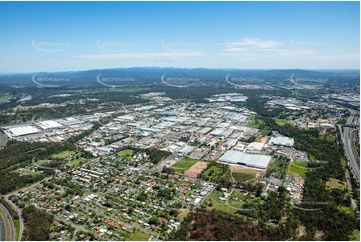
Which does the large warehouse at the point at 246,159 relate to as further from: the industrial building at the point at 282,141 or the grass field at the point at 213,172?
the industrial building at the point at 282,141

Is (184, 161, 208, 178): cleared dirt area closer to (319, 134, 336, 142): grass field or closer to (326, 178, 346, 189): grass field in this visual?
(326, 178, 346, 189): grass field

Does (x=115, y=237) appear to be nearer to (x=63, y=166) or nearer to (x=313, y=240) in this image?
(x=313, y=240)

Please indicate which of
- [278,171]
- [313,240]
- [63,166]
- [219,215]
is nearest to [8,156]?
[63,166]

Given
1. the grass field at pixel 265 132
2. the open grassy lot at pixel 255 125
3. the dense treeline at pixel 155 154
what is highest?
the open grassy lot at pixel 255 125

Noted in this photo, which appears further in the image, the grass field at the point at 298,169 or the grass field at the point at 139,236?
the grass field at the point at 298,169

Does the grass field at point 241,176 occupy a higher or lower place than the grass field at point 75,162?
higher

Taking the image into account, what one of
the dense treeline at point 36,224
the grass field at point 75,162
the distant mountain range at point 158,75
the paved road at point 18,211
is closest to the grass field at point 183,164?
the grass field at point 75,162
